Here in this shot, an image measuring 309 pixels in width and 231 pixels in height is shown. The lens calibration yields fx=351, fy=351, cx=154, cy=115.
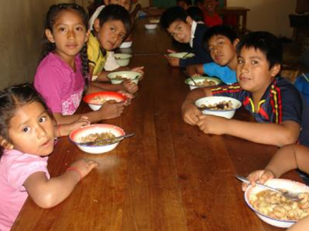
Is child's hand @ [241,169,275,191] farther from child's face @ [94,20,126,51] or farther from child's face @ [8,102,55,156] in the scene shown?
child's face @ [94,20,126,51]

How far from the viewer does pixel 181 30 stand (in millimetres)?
2832

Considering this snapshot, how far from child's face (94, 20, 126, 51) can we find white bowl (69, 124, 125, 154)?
100 cm

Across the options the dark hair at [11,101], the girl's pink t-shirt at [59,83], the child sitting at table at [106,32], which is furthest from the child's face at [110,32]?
the dark hair at [11,101]

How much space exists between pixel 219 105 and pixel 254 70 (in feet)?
0.79

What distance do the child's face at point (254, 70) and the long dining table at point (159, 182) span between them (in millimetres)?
147

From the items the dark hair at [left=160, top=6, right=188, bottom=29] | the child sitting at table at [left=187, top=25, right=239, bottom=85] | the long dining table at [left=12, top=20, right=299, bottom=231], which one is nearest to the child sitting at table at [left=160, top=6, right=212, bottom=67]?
the dark hair at [left=160, top=6, right=188, bottom=29]

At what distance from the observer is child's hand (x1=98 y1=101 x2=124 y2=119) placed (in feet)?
5.24

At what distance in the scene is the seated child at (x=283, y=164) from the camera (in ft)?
3.50

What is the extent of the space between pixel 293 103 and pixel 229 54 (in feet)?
2.72

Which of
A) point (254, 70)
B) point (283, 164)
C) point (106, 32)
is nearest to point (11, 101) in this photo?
point (283, 164)

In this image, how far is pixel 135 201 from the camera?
99 cm

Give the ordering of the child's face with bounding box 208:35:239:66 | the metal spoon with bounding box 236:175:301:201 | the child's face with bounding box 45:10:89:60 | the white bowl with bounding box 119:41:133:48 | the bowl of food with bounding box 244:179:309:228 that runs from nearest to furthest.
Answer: the bowl of food with bounding box 244:179:309:228, the metal spoon with bounding box 236:175:301:201, the child's face with bounding box 45:10:89:60, the child's face with bounding box 208:35:239:66, the white bowl with bounding box 119:41:133:48

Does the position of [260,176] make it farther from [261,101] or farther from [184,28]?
[184,28]

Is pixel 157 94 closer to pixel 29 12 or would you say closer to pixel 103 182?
pixel 103 182
